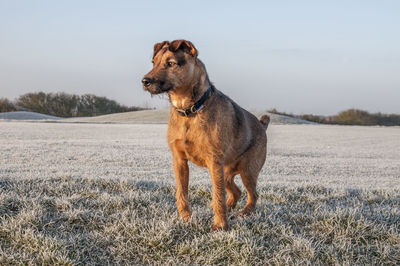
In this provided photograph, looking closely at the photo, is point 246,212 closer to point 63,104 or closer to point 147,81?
point 147,81

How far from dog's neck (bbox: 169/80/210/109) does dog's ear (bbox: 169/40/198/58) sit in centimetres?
39

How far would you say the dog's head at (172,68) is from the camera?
3755 millimetres

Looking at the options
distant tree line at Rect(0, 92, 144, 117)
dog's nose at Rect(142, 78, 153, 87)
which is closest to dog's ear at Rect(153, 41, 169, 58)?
dog's nose at Rect(142, 78, 153, 87)

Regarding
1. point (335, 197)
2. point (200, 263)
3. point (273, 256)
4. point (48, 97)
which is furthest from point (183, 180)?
point (48, 97)

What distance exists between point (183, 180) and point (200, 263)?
1.07 m

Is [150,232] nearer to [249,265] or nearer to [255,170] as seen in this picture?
[249,265]

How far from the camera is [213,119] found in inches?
169

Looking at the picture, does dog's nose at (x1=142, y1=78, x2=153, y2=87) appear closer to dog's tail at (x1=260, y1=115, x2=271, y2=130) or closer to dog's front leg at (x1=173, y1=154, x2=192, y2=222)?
dog's front leg at (x1=173, y1=154, x2=192, y2=222)

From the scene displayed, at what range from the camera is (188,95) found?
418cm

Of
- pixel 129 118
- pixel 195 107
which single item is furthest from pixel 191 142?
pixel 129 118

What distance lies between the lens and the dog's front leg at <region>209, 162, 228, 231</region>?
4273 mm

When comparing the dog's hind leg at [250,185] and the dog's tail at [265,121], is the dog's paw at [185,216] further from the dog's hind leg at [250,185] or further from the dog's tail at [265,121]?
the dog's tail at [265,121]

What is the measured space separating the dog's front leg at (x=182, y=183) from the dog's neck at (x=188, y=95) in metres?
0.66

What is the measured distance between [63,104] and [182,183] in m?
57.8
